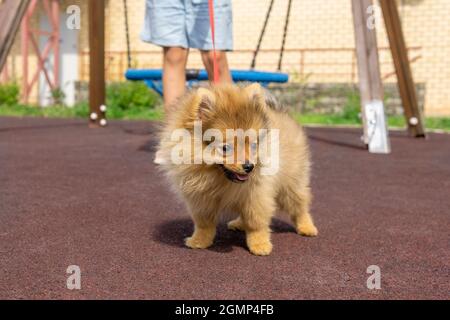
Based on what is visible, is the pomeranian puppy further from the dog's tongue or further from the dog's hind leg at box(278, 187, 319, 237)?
the dog's hind leg at box(278, 187, 319, 237)

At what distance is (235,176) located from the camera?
196 centimetres

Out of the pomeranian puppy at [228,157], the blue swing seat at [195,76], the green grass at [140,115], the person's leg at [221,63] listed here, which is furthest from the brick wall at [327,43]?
the pomeranian puppy at [228,157]

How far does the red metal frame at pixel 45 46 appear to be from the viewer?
11.7 m

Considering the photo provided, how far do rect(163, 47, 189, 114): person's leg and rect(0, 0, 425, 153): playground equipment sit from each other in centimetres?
179

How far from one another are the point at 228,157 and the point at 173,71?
1.89 metres

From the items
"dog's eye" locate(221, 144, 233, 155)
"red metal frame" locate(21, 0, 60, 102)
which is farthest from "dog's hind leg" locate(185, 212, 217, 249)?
"red metal frame" locate(21, 0, 60, 102)

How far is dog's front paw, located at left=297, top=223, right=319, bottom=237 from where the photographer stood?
247cm

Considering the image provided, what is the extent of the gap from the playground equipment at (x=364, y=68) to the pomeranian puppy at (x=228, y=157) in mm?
3093

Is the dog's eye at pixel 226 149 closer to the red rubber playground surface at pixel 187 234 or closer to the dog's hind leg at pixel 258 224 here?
the dog's hind leg at pixel 258 224

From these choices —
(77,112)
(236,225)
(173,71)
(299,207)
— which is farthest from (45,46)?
(299,207)

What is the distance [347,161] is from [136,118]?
222 inches

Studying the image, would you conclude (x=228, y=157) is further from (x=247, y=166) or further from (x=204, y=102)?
(x=204, y=102)

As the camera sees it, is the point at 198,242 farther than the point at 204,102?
Yes
